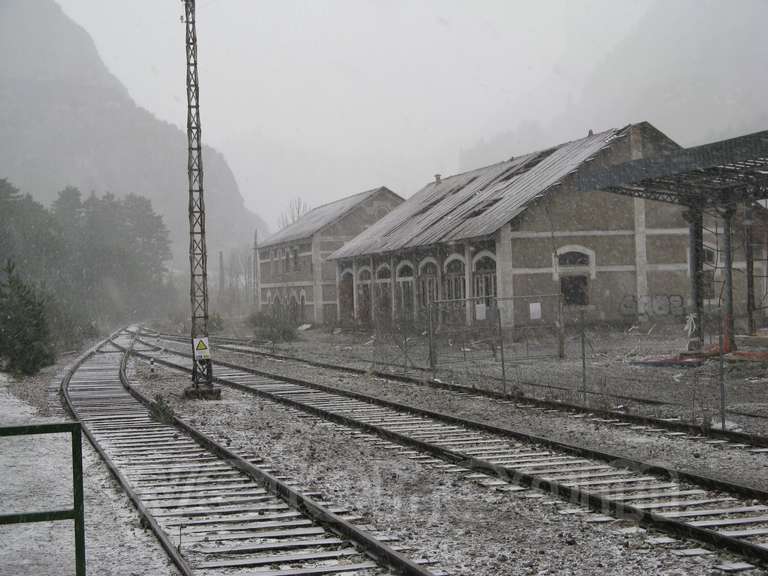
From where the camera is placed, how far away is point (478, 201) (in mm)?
37812

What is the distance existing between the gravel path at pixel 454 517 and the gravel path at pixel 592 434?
2386 millimetres

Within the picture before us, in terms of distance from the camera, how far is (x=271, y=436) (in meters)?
12.6

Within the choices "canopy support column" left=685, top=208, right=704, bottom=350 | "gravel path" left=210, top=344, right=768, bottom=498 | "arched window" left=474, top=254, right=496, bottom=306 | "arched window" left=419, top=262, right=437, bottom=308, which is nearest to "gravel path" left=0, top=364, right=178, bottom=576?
"gravel path" left=210, top=344, right=768, bottom=498

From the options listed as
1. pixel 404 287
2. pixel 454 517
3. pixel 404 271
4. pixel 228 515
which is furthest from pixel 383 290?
pixel 454 517

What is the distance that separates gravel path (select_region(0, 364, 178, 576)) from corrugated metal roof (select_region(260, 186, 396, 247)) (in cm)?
4280

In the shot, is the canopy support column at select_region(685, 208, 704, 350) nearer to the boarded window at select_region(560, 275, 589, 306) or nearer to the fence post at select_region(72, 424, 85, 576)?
the boarded window at select_region(560, 275, 589, 306)

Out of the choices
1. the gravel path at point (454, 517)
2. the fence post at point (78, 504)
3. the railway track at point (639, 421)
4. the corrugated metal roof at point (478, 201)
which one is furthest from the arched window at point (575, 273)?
the fence post at point (78, 504)

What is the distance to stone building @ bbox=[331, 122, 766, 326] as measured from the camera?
32844mm

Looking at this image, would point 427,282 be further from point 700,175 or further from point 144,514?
point 144,514

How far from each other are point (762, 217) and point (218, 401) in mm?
24376

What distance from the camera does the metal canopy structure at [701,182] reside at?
18000 millimetres

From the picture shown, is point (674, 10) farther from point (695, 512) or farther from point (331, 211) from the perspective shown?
point (695, 512)

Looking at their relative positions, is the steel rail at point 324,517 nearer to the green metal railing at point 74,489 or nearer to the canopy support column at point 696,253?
the green metal railing at point 74,489

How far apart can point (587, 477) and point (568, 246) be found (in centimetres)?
2526
